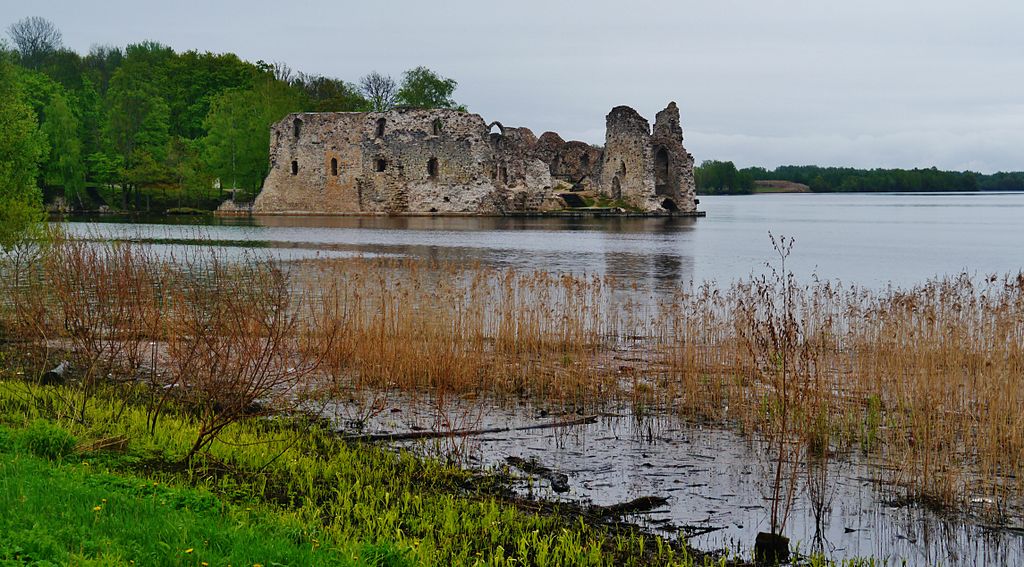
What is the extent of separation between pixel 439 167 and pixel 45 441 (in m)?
46.6

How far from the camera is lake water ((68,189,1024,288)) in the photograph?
2386 cm

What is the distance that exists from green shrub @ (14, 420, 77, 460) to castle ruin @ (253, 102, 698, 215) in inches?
1814

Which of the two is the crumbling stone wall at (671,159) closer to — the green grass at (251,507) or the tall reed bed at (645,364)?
the tall reed bed at (645,364)

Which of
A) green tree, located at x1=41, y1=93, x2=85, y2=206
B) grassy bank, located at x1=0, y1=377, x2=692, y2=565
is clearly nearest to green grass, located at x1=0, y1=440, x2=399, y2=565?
grassy bank, located at x1=0, y1=377, x2=692, y2=565

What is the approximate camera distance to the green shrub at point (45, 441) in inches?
259

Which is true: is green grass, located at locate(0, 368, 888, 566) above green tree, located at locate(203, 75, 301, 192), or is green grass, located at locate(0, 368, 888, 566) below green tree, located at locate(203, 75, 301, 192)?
below

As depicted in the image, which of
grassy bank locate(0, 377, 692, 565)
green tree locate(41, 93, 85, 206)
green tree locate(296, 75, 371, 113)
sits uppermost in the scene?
green tree locate(296, 75, 371, 113)

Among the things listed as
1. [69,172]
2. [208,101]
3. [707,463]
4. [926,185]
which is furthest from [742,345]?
[926,185]

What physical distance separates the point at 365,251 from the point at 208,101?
44377 millimetres

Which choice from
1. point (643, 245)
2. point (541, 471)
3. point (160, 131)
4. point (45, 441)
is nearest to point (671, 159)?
point (643, 245)

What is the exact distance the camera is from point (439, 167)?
52625 millimetres

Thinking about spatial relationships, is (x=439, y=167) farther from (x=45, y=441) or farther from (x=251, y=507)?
(x=251, y=507)

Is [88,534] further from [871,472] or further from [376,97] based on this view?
[376,97]

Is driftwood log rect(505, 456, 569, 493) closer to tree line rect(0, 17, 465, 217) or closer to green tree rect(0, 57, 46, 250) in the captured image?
green tree rect(0, 57, 46, 250)
